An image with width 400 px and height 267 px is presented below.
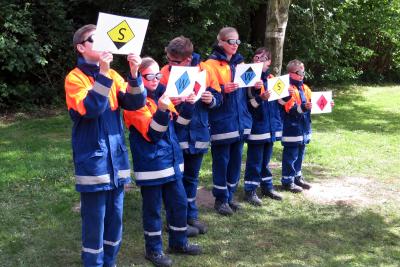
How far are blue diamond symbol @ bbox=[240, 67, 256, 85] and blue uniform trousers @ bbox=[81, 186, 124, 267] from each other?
214 centimetres

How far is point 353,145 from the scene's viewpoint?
9844mm

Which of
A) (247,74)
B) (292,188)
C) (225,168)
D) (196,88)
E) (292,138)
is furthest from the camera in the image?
(292,188)

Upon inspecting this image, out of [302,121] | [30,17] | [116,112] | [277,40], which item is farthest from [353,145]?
[30,17]

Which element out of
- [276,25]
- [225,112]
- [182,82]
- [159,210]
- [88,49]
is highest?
[276,25]

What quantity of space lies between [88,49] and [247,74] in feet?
7.44

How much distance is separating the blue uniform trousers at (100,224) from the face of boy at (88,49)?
96 centimetres

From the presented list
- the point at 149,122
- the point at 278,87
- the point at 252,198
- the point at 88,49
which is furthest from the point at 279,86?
the point at 88,49

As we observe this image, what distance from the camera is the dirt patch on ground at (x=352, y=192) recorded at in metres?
6.51

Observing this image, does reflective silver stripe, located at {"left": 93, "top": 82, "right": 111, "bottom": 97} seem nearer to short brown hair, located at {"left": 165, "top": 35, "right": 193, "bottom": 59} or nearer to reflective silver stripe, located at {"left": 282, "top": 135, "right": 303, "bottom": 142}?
short brown hair, located at {"left": 165, "top": 35, "right": 193, "bottom": 59}

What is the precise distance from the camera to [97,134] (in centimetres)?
366

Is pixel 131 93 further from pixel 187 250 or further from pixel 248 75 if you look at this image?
pixel 248 75

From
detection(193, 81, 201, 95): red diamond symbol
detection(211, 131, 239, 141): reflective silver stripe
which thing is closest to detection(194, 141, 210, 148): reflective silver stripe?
detection(211, 131, 239, 141): reflective silver stripe

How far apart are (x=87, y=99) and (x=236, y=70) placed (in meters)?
2.38

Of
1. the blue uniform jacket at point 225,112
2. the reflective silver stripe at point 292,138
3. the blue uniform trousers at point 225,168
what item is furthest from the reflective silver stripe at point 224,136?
the reflective silver stripe at point 292,138
